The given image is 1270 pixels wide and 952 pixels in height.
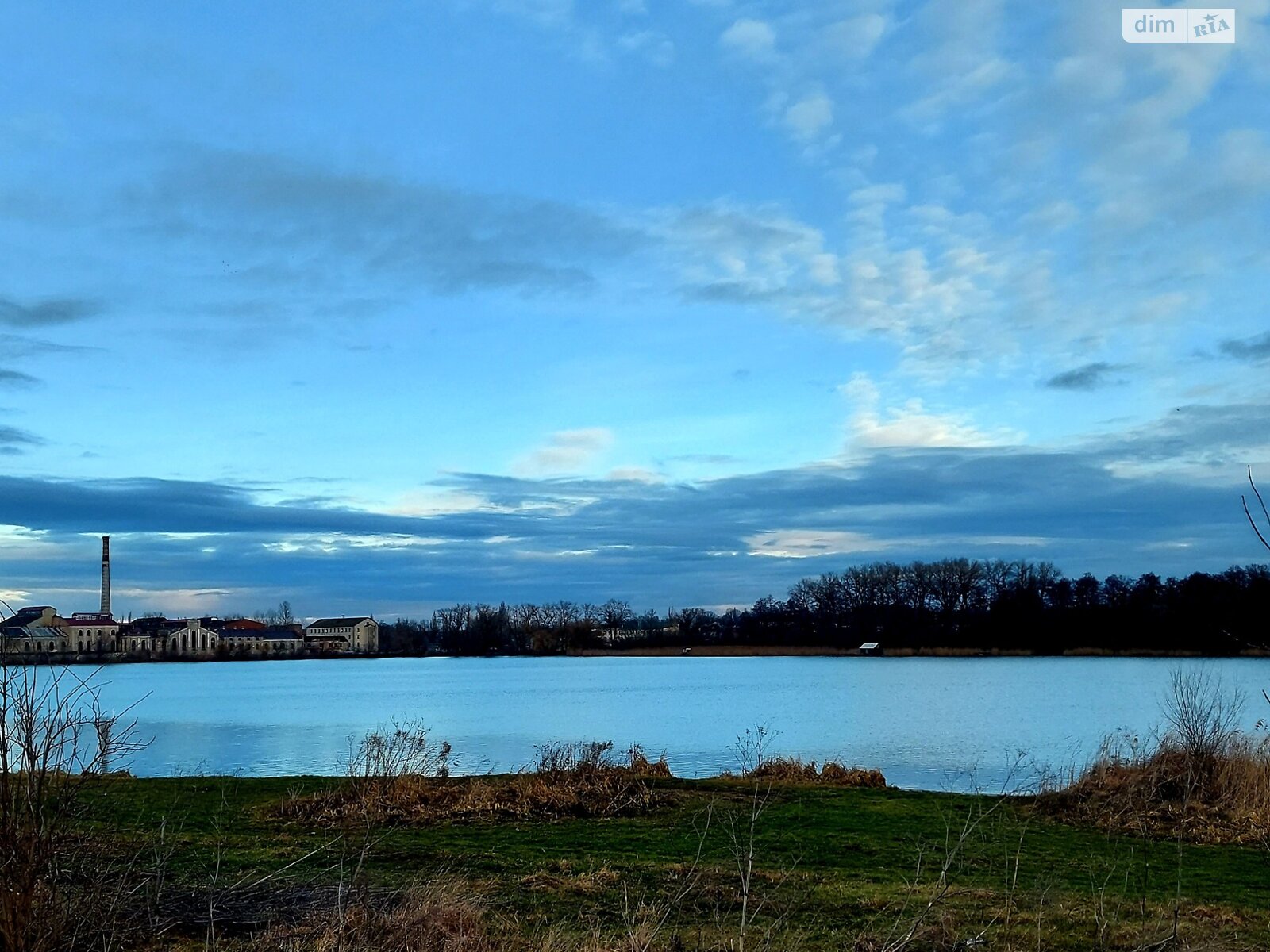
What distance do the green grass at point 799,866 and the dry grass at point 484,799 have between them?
538mm

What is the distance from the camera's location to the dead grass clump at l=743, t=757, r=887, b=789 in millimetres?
18453

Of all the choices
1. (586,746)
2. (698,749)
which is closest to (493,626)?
(698,749)

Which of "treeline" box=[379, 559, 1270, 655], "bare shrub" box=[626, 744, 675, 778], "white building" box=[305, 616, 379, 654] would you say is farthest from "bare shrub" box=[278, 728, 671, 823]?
"white building" box=[305, 616, 379, 654]

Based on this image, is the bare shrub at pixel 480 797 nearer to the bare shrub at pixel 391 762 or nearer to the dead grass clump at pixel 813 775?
the bare shrub at pixel 391 762

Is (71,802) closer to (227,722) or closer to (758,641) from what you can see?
(227,722)

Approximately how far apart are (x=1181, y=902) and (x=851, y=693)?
41.7 metres

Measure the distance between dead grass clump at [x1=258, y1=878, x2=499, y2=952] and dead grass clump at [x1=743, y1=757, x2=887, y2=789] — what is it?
11173 millimetres

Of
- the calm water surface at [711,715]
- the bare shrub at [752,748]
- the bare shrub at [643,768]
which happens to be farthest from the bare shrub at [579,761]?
the calm water surface at [711,715]

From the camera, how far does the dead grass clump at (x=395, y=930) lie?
6605 millimetres

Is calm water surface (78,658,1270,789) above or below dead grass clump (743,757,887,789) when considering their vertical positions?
below

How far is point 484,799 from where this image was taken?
48.8 feet

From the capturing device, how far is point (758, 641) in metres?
115

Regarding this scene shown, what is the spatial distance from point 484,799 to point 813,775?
671cm

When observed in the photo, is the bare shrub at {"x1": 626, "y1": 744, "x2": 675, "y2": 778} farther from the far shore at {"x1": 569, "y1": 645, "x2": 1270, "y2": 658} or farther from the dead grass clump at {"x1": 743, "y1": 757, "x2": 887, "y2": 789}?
the far shore at {"x1": 569, "y1": 645, "x2": 1270, "y2": 658}
